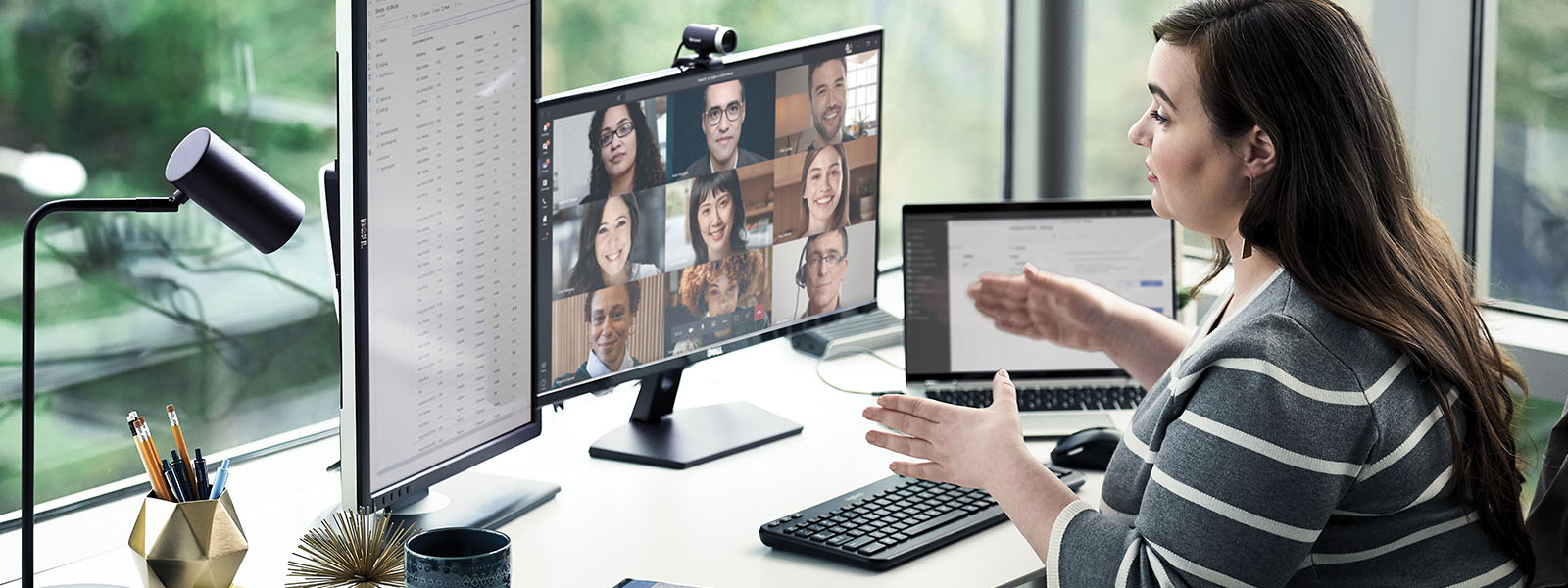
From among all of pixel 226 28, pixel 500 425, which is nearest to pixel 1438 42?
pixel 500 425

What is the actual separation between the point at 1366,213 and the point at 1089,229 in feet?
2.55

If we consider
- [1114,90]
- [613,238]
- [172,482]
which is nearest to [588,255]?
[613,238]

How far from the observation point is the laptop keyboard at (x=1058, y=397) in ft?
6.50

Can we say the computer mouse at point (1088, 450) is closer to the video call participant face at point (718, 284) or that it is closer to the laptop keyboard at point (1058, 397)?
the laptop keyboard at point (1058, 397)

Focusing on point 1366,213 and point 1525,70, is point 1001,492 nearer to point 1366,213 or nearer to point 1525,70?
point 1366,213

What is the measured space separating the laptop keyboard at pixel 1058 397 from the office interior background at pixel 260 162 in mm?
423

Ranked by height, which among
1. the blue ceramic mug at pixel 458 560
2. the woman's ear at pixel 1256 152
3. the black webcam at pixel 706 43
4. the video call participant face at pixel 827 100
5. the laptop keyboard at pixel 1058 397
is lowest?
the laptop keyboard at pixel 1058 397

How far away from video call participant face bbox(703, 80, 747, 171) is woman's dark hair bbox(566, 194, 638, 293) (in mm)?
137

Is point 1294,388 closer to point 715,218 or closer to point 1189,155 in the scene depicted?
point 1189,155

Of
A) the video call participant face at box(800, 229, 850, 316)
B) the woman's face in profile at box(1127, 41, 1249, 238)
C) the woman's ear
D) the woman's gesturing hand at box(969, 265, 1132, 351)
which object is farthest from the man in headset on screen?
the woman's ear

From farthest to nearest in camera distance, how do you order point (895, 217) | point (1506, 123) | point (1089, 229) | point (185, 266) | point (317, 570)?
point (895, 217) < point (1506, 123) < point (1089, 229) < point (185, 266) < point (317, 570)

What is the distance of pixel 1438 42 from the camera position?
2232mm

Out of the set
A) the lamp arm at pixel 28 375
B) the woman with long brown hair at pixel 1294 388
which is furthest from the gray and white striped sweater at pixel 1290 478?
the lamp arm at pixel 28 375

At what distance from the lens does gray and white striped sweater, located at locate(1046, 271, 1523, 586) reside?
1.18m
